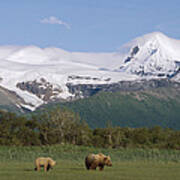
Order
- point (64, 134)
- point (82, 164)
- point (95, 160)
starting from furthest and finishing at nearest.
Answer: point (64, 134), point (82, 164), point (95, 160)

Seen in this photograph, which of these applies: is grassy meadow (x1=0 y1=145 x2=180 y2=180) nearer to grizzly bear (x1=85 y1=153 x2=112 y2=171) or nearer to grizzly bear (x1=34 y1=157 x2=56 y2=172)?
grizzly bear (x1=85 y1=153 x2=112 y2=171)

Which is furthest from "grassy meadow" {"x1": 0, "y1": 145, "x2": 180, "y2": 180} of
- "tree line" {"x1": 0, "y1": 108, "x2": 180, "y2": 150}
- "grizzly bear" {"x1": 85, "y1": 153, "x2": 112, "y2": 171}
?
"tree line" {"x1": 0, "y1": 108, "x2": 180, "y2": 150}

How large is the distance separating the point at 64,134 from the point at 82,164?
6495 centimetres

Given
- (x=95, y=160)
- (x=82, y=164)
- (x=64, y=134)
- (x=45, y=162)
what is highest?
(x=64, y=134)

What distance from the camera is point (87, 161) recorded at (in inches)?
2051

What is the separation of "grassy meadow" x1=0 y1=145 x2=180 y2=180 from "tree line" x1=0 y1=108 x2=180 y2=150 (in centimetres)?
2449

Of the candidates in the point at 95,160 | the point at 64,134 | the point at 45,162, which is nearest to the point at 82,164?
the point at 95,160

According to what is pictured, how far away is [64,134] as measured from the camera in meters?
130

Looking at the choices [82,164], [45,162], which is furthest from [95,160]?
[82,164]

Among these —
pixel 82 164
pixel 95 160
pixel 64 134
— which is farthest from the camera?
pixel 64 134

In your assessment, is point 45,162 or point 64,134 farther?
point 64,134

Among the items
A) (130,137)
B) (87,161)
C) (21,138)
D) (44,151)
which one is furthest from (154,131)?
(87,161)

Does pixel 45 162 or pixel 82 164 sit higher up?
pixel 82 164

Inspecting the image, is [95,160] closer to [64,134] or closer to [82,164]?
[82,164]
